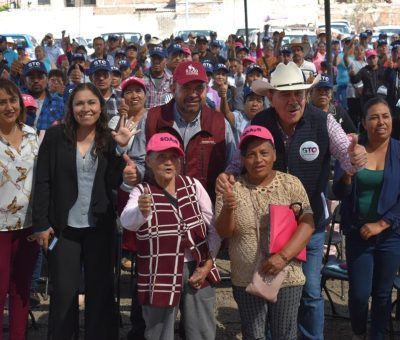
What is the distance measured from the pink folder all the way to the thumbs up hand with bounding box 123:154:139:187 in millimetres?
891

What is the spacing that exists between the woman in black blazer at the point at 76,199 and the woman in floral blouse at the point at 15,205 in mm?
180

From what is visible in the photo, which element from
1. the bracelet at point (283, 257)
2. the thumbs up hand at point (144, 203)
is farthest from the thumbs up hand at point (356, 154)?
the thumbs up hand at point (144, 203)

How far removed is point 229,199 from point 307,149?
783mm

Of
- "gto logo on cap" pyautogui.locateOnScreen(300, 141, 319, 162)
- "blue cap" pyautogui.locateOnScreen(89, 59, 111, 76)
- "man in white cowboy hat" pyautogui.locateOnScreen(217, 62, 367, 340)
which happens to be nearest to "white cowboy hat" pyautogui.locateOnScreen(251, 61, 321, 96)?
"man in white cowboy hat" pyautogui.locateOnScreen(217, 62, 367, 340)

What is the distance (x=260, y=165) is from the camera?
186 inches

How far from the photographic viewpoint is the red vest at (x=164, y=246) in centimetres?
469

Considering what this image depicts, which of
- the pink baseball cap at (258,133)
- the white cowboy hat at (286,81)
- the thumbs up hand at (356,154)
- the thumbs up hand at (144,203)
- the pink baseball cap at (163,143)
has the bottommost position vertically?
the thumbs up hand at (144,203)

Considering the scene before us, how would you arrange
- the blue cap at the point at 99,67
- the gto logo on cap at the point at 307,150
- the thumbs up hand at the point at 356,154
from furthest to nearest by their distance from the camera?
the blue cap at the point at 99,67 < the gto logo on cap at the point at 307,150 < the thumbs up hand at the point at 356,154

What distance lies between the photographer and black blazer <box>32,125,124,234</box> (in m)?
5.12

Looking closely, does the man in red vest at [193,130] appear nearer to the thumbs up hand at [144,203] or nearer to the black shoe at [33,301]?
the thumbs up hand at [144,203]

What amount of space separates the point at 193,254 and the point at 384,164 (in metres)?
1.48

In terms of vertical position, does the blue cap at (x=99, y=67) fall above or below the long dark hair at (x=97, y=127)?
above

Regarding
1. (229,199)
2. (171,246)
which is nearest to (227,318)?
(171,246)

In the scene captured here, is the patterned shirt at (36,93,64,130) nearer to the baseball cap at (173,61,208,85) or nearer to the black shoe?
the black shoe
